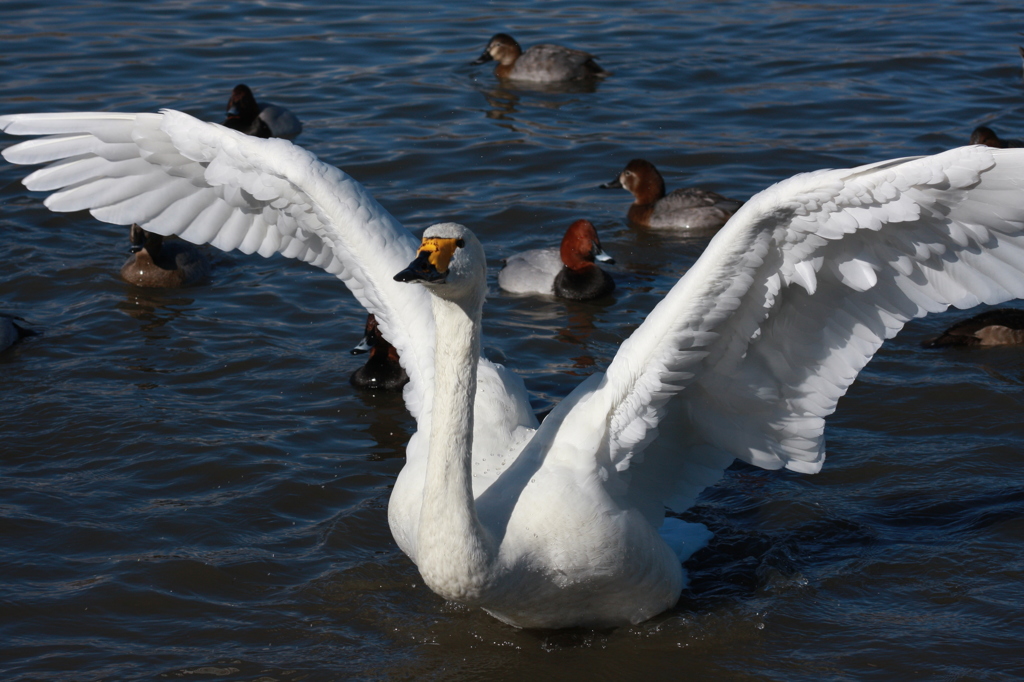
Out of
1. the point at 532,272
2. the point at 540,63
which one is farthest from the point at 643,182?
the point at 540,63

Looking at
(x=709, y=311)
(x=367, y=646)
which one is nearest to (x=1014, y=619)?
(x=709, y=311)

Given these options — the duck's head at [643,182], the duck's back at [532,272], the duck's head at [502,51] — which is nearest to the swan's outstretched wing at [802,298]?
the duck's back at [532,272]

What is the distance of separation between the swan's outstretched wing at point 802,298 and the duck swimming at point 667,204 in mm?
5352

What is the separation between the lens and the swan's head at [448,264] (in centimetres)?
444

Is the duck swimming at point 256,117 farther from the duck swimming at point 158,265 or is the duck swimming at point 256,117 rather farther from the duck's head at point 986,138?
the duck's head at point 986,138

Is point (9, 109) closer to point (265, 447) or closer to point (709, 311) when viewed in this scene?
point (265, 447)

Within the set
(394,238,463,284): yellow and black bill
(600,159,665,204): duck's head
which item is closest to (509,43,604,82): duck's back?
(600,159,665,204): duck's head

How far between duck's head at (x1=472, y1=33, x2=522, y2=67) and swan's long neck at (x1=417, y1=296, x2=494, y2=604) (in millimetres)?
10849

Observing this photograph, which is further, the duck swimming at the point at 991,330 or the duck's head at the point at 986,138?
the duck's head at the point at 986,138

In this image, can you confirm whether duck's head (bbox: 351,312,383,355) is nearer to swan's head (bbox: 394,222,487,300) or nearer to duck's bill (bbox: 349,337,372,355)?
duck's bill (bbox: 349,337,372,355)

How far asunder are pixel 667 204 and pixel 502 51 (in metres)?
5.05

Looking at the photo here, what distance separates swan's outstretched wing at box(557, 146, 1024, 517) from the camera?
4398 mm

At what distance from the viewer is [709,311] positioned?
185 inches

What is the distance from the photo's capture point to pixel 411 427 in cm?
789
